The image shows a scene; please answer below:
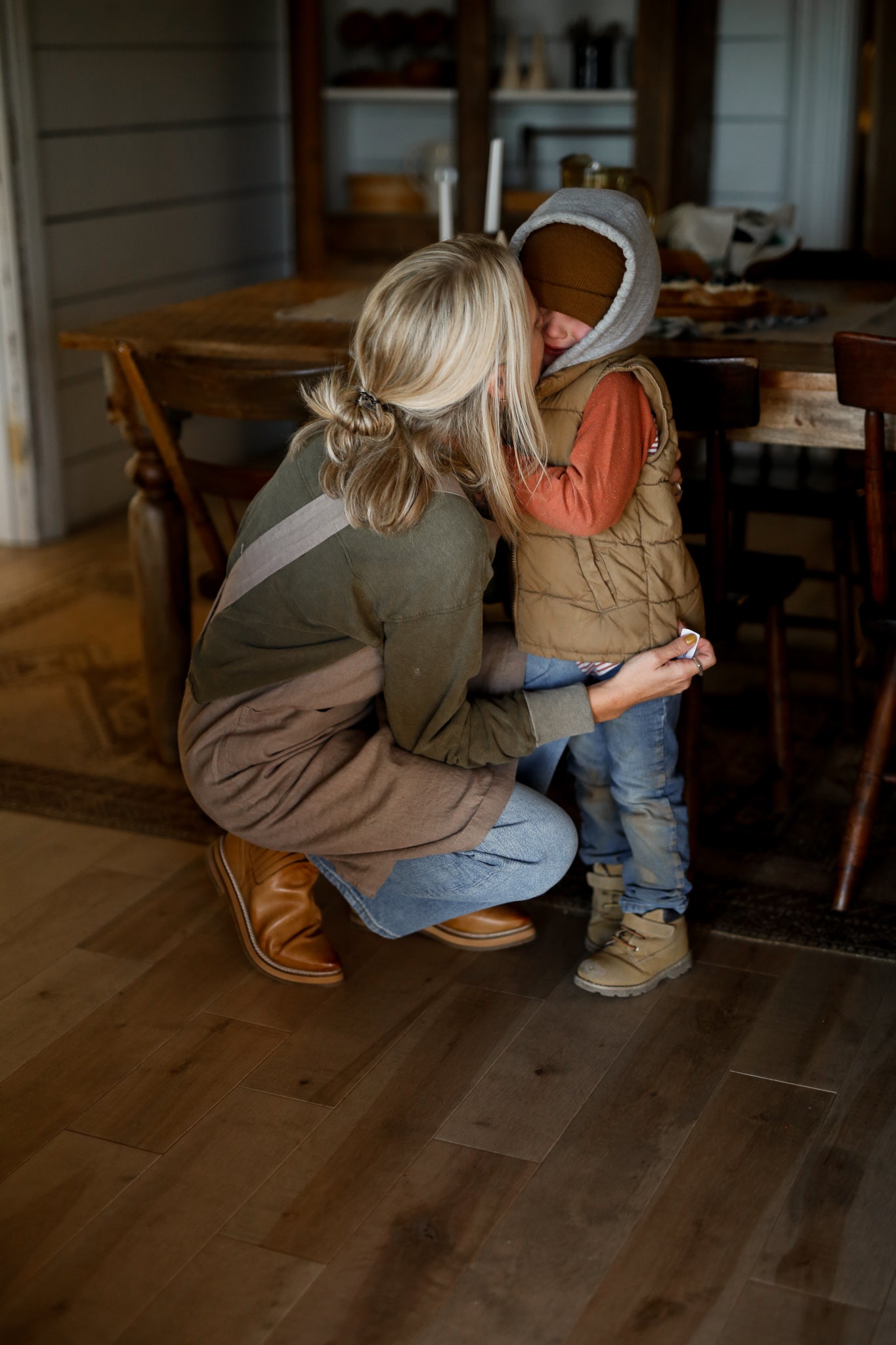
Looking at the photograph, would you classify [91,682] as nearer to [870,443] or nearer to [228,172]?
[870,443]

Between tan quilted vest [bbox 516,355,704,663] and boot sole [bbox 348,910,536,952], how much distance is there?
47 centimetres

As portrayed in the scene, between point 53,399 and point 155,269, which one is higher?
point 155,269

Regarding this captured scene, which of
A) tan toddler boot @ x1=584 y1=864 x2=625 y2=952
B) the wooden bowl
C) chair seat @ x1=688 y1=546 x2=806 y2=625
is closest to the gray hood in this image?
chair seat @ x1=688 y1=546 x2=806 y2=625

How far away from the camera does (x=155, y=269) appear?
14.9 ft

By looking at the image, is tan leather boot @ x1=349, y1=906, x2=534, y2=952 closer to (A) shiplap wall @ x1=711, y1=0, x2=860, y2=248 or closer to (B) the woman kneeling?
(B) the woman kneeling

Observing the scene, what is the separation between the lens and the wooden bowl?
4695 millimetres

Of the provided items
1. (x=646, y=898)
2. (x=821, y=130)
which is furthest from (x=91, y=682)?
(x=821, y=130)

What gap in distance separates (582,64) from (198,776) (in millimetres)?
3528

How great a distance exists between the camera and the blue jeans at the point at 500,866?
1824mm

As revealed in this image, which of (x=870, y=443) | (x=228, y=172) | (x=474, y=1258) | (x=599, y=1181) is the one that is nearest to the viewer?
(x=474, y=1258)

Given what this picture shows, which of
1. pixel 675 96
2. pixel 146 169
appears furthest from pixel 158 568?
pixel 675 96

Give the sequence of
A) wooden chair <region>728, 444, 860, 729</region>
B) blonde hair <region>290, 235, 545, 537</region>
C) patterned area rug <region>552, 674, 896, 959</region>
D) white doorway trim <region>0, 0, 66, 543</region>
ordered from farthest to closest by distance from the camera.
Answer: white doorway trim <region>0, 0, 66, 543</region> < wooden chair <region>728, 444, 860, 729</region> < patterned area rug <region>552, 674, 896, 959</region> < blonde hair <region>290, 235, 545, 537</region>

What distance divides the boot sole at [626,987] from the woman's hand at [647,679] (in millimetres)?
381

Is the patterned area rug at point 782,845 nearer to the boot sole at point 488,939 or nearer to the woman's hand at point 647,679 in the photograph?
the boot sole at point 488,939
